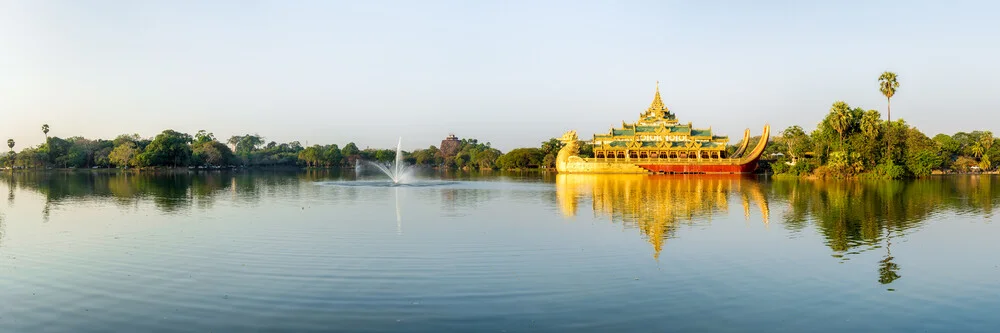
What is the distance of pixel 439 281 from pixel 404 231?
734 centimetres

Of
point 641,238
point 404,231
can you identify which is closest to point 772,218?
point 641,238

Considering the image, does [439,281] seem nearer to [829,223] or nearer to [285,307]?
[285,307]

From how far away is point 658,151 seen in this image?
8462 cm

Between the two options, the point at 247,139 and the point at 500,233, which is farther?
the point at 247,139

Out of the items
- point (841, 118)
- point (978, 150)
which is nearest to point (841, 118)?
point (841, 118)

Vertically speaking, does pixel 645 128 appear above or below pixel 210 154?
above

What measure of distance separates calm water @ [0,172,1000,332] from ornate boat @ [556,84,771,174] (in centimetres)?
5786

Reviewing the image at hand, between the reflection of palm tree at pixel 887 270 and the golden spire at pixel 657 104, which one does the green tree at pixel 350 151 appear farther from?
the reflection of palm tree at pixel 887 270

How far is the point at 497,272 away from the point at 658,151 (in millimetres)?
75484

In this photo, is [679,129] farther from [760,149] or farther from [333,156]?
[333,156]

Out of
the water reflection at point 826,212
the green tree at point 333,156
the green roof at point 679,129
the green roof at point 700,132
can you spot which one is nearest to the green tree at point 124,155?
the green tree at point 333,156

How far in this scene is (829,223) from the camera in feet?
68.2

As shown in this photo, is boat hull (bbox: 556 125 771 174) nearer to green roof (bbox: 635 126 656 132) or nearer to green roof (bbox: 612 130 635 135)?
green roof (bbox: 612 130 635 135)

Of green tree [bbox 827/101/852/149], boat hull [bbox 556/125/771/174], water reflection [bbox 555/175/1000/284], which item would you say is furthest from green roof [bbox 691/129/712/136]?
water reflection [bbox 555/175/1000/284]
